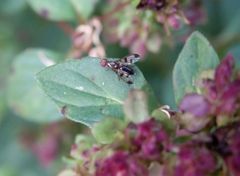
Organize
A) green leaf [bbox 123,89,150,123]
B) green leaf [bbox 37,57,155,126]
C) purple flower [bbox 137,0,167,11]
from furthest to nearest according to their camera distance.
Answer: purple flower [bbox 137,0,167,11]
green leaf [bbox 37,57,155,126]
green leaf [bbox 123,89,150,123]

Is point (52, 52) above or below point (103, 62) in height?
above

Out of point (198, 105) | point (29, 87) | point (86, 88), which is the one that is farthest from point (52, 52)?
point (198, 105)

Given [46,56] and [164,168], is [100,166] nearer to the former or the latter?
[164,168]

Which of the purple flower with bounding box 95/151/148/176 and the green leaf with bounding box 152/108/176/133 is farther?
the green leaf with bounding box 152/108/176/133

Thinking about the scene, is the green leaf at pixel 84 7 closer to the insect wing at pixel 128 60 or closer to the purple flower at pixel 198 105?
the insect wing at pixel 128 60

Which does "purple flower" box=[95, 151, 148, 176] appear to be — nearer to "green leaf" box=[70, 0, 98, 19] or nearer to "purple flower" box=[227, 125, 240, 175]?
"purple flower" box=[227, 125, 240, 175]

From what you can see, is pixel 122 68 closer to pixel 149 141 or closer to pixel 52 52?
pixel 149 141

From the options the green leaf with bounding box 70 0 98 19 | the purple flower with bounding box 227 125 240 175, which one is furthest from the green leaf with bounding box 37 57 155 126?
the green leaf with bounding box 70 0 98 19
